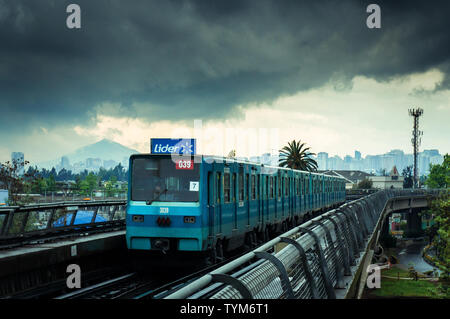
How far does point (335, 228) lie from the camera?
9.70 meters

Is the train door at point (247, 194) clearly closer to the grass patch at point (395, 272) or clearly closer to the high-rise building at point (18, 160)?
the high-rise building at point (18, 160)

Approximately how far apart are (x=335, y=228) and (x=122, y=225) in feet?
40.5

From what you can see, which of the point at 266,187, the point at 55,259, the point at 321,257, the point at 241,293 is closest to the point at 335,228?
the point at 321,257

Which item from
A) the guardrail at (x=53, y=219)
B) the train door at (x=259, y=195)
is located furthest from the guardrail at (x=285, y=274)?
the train door at (x=259, y=195)

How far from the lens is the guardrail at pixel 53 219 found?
1376 centimetres

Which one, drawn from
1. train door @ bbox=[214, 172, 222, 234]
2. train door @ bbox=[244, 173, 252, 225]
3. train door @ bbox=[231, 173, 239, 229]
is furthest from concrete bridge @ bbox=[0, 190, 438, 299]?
train door @ bbox=[244, 173, 252, 225]

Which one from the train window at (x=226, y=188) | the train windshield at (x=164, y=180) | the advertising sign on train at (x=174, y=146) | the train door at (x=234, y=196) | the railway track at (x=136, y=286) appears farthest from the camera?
→ the train door at (x=234, y=196)

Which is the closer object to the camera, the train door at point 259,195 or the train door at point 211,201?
the train door at point 211,201

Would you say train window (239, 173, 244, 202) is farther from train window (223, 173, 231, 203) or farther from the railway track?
the railway track

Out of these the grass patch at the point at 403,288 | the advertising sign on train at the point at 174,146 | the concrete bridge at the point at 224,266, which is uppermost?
the advertising sign on train at the point at 174,146

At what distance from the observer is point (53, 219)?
16234 mm
